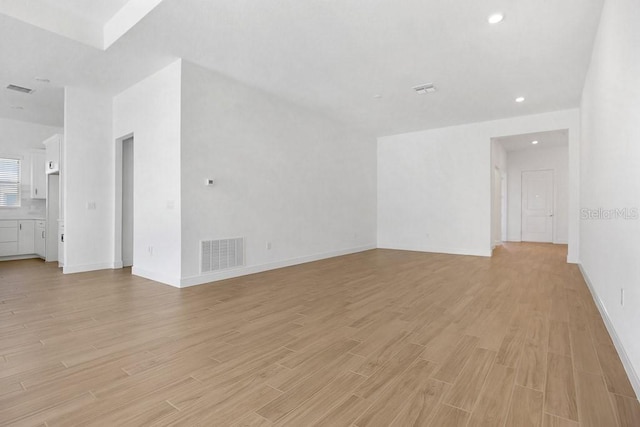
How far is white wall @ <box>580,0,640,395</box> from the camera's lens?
1.89 m

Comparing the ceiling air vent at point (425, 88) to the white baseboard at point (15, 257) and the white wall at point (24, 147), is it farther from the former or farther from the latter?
the white baseboard at point (15, 257)

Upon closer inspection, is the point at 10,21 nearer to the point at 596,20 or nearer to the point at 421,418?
the point at 421,418

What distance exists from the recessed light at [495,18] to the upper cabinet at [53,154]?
7299 millimetres

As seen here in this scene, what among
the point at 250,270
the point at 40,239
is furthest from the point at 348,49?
the point at 40,239

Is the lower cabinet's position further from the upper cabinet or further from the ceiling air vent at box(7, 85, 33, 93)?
the ceiling air vent at box(7, 85, 33, 93)

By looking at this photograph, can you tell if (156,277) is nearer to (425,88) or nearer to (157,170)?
(157,170)

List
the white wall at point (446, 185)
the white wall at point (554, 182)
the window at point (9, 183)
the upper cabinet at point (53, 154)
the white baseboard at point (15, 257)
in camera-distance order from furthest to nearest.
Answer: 1. the white wall at point (554, 182)
2. the window at point (9, 183)
3. the white baseboard at point (15, 257)
4. the white wall at point (446, 185)
5. the upper cabinet at point (53, 154)

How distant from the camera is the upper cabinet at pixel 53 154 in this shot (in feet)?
20.3

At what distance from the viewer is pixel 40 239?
7.03m

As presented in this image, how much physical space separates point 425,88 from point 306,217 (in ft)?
10.3

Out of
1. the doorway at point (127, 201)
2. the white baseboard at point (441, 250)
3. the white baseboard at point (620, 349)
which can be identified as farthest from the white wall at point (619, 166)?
the doorway at point (127, 201)

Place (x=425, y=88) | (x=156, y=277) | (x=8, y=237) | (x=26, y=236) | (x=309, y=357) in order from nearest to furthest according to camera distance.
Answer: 1. (x=309, y=357)
2. (x=156, y=277)
3. (x=425, y=88)
4. (x=8, y=237)
5. (x=26, y=236)

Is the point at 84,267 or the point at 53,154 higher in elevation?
the point at 53,154

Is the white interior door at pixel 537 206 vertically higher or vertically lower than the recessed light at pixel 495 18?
lower
